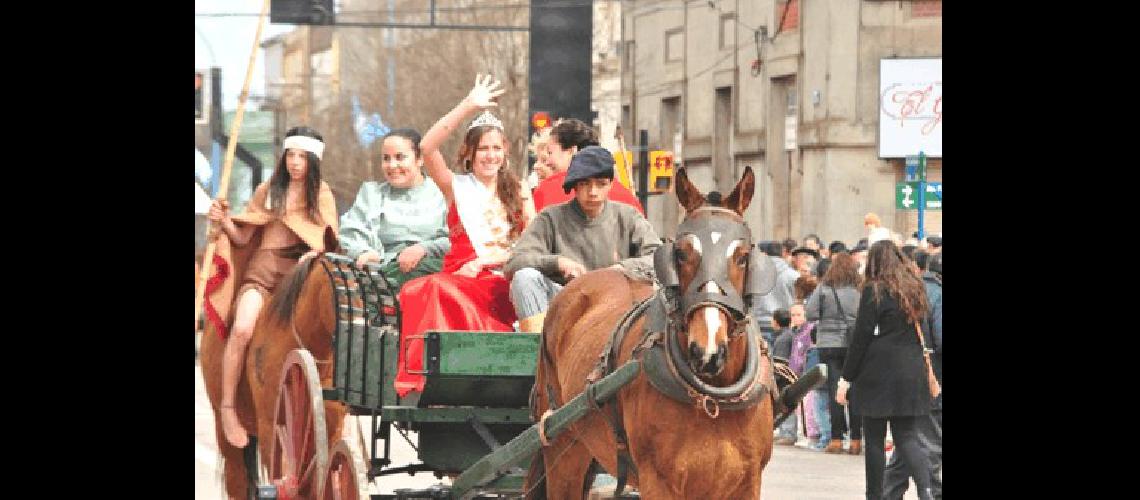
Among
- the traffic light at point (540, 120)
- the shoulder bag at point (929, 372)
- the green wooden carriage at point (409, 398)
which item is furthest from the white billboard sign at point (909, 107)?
the green wooden carriage at point (409, 398)

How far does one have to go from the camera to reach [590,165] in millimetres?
10195

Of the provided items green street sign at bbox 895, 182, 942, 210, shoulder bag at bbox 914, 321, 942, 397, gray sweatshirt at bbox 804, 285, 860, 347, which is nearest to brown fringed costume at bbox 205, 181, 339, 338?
shoulder bag at bbox 914, 321, 942, 397

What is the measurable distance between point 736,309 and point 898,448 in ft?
18.7

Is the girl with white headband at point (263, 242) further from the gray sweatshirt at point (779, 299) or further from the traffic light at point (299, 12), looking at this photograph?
the traffic light at point (299, 12)

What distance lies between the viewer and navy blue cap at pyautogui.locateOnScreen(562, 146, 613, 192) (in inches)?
400

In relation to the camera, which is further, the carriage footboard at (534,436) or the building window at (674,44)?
the building window at (674,44)

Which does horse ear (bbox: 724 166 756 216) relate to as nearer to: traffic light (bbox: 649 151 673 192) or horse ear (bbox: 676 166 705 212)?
horse ear (bbox: 676 166 705 212)

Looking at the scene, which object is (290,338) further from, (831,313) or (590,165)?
(831,313)

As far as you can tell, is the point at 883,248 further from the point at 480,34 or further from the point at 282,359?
the point at 480,34

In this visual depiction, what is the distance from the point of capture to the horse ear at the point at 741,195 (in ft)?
28.8

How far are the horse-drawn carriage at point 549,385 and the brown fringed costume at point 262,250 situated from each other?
47cm

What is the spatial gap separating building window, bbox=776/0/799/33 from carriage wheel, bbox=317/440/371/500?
22095 millimetres
